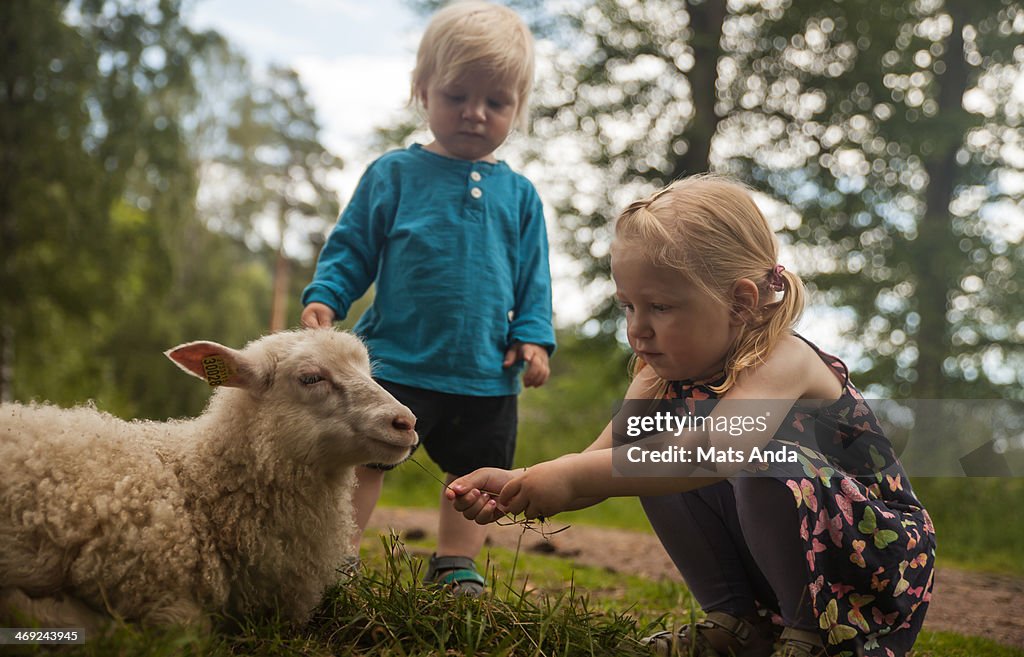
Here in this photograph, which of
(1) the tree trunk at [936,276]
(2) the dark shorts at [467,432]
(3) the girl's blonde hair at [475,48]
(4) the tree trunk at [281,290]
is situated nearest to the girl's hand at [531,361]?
(2) the dark shorts at [467,432]

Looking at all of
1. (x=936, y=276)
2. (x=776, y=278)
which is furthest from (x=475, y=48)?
(x=936, y=276)

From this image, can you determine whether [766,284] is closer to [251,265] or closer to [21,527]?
[21,527]

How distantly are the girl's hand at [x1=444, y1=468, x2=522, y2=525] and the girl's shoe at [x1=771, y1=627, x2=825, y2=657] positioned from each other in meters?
0.88

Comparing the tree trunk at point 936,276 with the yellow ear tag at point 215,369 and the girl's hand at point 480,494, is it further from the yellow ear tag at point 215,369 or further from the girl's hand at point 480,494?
the yellow ear tag at point 215,369

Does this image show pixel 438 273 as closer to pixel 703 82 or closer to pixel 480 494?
pixel 480 494

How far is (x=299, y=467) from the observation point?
2430 millimetres

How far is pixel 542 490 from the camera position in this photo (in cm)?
217

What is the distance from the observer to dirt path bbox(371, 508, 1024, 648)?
3.77 m

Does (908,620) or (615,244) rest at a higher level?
(615,244)

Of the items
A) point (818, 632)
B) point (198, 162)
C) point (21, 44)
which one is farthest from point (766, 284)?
point (198, 162)

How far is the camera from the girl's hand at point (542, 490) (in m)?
2.17

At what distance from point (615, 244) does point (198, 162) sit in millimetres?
24054

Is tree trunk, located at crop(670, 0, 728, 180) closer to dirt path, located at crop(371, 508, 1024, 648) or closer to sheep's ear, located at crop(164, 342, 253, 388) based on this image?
dirt path, located at crop(371, 508, 1024, 648)

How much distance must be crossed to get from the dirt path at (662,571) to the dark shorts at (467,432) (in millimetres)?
1579
